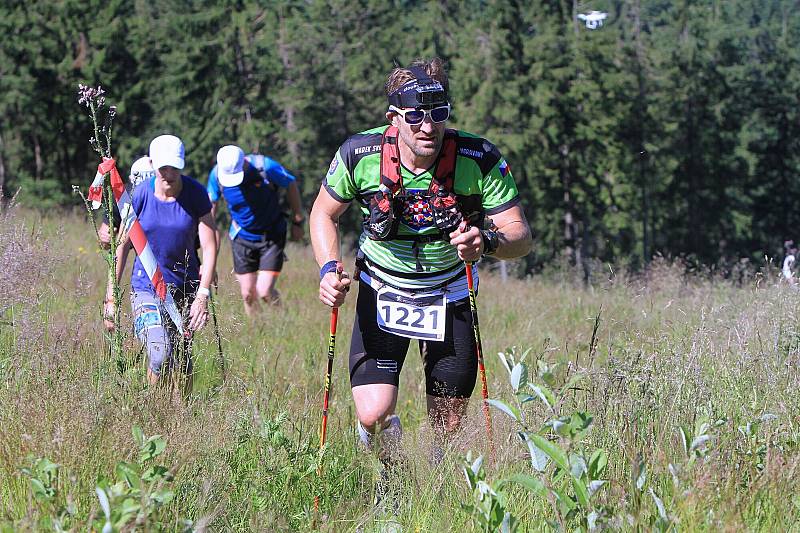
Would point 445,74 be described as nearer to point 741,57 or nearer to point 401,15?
point 401,15

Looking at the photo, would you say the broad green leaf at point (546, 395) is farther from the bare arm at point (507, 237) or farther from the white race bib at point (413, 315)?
→ the white race bib at point (413, 315)

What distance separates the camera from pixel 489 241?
4480 mm

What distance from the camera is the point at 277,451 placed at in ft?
13.7

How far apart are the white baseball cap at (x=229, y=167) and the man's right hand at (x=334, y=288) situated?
562cm

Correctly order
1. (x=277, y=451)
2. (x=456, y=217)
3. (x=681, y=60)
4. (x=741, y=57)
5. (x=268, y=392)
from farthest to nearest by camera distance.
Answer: (x=741, y=57), (x=681, y=60), (x=268, y=392), (x=456, y=217), (x=277, y=451)

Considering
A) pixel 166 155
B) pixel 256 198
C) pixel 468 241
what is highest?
pixel 166 155

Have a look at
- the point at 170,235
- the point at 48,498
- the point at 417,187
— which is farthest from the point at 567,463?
the point at 170,235

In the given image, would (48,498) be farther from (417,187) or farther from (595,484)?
(417,187)

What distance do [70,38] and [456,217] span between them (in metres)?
44.9

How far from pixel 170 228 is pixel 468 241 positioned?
2.79m

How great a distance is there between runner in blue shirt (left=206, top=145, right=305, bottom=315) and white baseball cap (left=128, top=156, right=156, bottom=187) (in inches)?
114

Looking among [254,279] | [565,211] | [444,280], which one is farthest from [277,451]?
[565,211]

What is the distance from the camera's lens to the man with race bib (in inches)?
182

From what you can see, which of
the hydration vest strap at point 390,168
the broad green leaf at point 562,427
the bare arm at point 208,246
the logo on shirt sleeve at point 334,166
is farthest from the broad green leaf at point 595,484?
the bare arm at point 208,246
